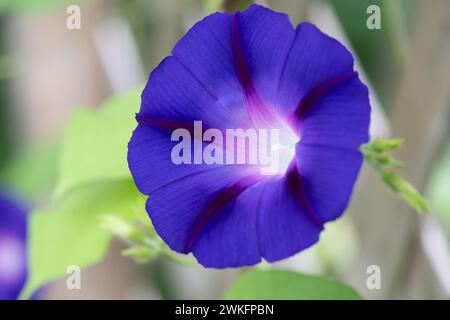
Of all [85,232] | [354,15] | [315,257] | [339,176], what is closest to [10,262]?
[85,232]

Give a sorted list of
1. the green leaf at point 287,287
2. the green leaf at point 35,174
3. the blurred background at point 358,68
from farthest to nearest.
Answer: the green leaf at point 35,174
the blurred background at point 358,68
the green leaf at point 287,287

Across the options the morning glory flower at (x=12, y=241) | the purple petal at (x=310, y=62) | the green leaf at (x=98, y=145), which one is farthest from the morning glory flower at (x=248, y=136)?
the morning glory flower at (x=12, y=241)

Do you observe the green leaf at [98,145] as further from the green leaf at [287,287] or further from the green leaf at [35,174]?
the green leaf at [35,174]

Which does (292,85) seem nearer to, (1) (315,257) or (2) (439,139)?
(2) (439,139)

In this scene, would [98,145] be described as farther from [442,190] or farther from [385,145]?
[442,190]

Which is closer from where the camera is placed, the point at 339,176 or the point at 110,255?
the point at 339,176
